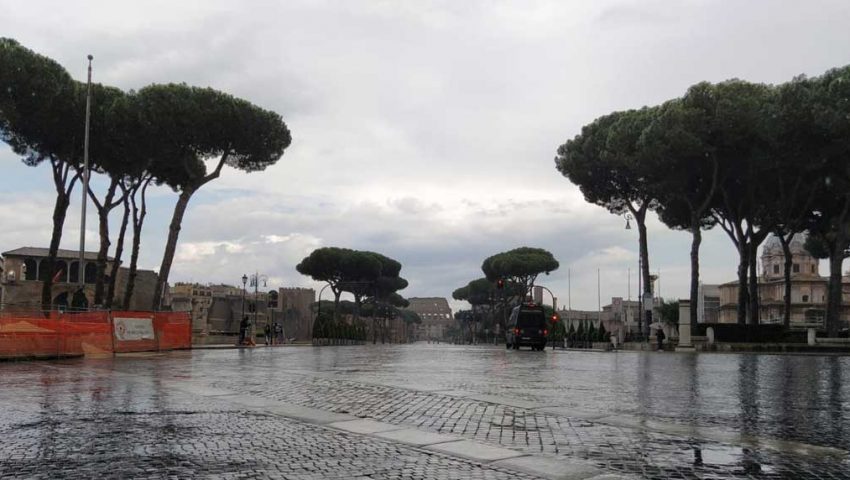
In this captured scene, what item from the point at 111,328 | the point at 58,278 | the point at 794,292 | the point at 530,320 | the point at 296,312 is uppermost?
the point at 794,292

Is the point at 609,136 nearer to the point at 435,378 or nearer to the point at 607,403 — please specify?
the point at 435,378

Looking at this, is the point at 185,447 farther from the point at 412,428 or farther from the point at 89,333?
the point at 89,333

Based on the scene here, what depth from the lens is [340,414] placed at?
343 inches

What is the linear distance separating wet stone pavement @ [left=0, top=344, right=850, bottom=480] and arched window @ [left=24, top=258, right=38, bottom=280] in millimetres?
63170

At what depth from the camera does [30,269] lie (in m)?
69.4

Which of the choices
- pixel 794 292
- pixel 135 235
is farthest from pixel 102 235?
pixel 794 292

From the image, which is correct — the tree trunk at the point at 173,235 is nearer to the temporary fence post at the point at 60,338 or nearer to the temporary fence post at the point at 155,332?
the temporary fence post at the point at 155,332

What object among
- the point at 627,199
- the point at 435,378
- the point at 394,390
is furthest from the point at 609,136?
the point at 394,390

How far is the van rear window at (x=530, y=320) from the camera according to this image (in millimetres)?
40750

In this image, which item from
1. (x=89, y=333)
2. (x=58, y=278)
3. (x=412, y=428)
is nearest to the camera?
(x=412, y=428)

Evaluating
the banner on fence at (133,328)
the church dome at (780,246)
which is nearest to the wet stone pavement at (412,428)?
the banner on fence at (133,328)

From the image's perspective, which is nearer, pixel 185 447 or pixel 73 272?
pixel 185 447

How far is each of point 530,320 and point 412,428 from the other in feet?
111

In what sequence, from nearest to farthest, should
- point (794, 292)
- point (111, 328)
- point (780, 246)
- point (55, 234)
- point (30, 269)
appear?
point (111, 328)
point (55, 234)
point (30, 269)
point (794, 292)
point (780, 246)
